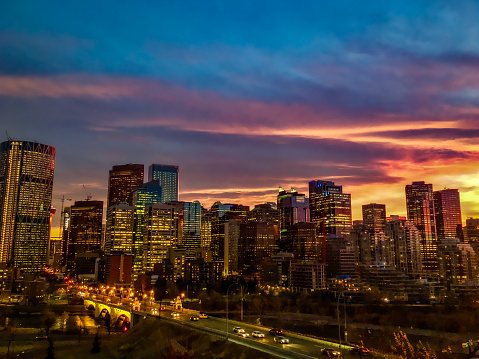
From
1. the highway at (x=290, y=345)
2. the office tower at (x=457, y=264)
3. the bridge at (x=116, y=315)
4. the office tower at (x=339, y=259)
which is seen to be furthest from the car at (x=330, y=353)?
the office tower at (x=339, y=259)

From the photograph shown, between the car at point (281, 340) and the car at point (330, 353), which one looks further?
the car at point (281, 340)

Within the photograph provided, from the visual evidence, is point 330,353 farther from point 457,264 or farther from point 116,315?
point 457,264

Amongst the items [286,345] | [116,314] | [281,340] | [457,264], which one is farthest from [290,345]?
[457,264]

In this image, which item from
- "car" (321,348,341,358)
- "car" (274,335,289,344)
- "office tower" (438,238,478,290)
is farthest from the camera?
"office tower" (438,238,478,290)

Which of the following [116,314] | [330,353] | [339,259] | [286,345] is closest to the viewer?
[330,353]

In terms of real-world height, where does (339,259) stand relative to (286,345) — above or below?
above

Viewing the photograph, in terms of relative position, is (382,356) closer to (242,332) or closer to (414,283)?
(242,332)

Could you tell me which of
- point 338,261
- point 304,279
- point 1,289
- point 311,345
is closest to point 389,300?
point 304,279

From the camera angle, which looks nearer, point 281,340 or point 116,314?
point 281,340

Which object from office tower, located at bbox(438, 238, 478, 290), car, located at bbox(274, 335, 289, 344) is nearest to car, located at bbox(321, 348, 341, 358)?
car, located at bbox(274, 335, 289, 344)

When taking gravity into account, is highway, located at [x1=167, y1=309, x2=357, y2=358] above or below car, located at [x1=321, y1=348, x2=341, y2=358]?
below

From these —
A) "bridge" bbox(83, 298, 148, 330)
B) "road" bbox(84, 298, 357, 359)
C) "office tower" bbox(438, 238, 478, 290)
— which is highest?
"office tower" bbox(438, 238, 478, 290)

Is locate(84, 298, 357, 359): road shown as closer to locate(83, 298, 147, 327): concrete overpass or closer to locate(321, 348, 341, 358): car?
locate(321, 348, 341, 358): car

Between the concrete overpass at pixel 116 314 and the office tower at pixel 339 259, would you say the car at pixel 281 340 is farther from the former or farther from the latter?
the office tower at pixel 339 259
